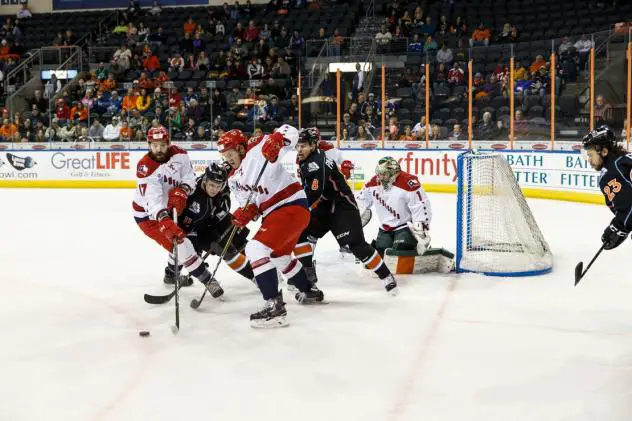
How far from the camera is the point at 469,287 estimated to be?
5148 millimetres

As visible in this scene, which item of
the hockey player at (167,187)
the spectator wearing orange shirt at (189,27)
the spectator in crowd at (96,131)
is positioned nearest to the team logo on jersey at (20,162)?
the spectator in crowd at (96,131)

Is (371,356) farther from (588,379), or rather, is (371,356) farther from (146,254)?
(146,254)

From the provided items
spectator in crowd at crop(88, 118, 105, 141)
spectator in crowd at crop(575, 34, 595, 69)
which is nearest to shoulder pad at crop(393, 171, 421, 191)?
spectator in crowd at crop(575, 34, 595, 69)

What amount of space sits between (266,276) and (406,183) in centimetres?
205

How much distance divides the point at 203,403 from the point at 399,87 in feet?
30.3

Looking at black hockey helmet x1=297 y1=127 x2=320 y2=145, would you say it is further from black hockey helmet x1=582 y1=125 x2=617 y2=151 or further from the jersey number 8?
the jersey number 8

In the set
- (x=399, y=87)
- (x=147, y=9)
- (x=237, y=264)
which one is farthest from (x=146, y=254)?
(x=147, y=9)

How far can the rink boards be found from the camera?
409 inches

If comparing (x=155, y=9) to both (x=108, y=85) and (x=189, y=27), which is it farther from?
(x=108, y=85)

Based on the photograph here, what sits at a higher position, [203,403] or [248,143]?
[248,143]

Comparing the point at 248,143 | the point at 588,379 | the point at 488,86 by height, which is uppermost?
the point at 488,86

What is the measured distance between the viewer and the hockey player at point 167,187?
4.69 metres

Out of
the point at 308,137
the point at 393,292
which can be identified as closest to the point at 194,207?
the point at 308,137

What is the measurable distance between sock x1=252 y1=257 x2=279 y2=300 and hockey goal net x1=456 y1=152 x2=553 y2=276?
6.40ft
